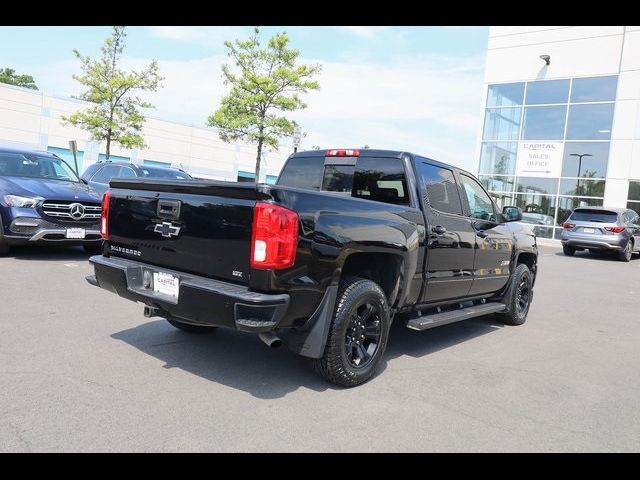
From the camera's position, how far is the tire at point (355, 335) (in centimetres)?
369

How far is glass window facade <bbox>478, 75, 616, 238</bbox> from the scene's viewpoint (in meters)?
23.3

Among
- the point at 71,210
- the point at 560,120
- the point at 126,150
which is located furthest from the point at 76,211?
the point at 126,150

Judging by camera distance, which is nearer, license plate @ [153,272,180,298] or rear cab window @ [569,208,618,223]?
license plate @ [153,272,180,298]

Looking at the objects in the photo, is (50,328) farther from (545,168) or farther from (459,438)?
(545,168)

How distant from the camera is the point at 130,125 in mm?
25469

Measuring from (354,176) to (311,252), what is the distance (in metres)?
1.77

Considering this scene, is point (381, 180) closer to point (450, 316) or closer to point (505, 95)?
point (450, 316)

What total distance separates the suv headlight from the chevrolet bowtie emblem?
513 centimetres

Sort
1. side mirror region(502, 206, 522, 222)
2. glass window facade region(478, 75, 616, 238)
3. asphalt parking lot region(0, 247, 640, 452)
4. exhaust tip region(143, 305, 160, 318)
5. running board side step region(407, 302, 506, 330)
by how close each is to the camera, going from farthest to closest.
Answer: glass window facade region(478, 75, 616, 238), side mirror region(502, 206, 522, 222), running board side step region(407, 302, 506, 330), exhaust tip region(143, 305, 160, 318), asphalt parking lot region(0, 247, 640, 452)

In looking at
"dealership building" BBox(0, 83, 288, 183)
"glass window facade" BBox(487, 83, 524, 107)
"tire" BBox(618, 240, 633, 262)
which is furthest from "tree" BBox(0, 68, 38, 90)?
"tire" BBox(618, 240, 633, 262)

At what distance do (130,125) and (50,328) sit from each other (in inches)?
891

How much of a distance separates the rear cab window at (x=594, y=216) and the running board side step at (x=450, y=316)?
12.3 meters

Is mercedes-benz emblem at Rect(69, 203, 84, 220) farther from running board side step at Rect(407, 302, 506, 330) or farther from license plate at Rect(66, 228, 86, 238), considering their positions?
running board side step at Rect(407, 302, 506, 330)

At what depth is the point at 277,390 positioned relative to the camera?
Answer: 147 inches
